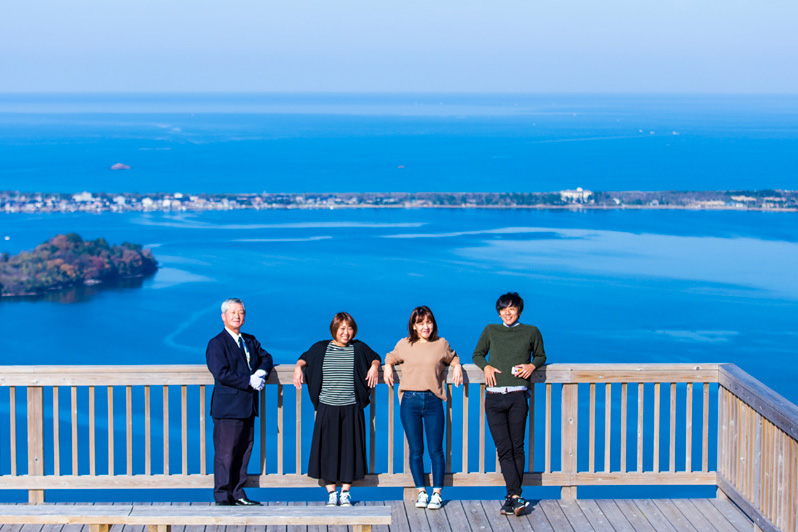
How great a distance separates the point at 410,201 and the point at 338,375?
113637mm

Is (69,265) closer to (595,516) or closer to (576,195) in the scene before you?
(576,195)

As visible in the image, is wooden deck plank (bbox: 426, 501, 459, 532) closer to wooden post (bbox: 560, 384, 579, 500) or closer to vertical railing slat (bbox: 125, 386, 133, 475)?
wooden post (bbox: 560, 384, 579, 500)

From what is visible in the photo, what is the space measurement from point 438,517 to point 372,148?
6320 inches

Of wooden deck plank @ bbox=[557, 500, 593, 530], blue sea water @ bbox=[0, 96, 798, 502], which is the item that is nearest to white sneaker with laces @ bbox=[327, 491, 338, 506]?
wooden deck plank @ bbox=[557, 500, 593, 530]

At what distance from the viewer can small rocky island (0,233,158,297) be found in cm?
8562

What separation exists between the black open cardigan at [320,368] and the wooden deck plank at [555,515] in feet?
3.82

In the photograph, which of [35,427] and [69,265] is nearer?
[35,427]

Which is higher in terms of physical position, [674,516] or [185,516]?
[185,516]

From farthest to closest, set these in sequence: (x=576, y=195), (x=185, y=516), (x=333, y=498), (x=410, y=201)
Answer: (x=410, y=201)
(x=576, y=195)
(x=333, y=498)
(x=185, y=516)

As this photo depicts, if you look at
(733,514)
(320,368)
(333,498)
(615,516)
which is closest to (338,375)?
(320,368)

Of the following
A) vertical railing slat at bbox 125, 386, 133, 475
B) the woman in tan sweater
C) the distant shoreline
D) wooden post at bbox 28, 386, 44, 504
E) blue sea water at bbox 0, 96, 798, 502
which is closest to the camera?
vertical railing slat at bbox 125, 386, 133, 475

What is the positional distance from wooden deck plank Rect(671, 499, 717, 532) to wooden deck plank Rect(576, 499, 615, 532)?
45cm

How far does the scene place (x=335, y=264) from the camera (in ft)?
288

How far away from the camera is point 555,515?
5.24 m
